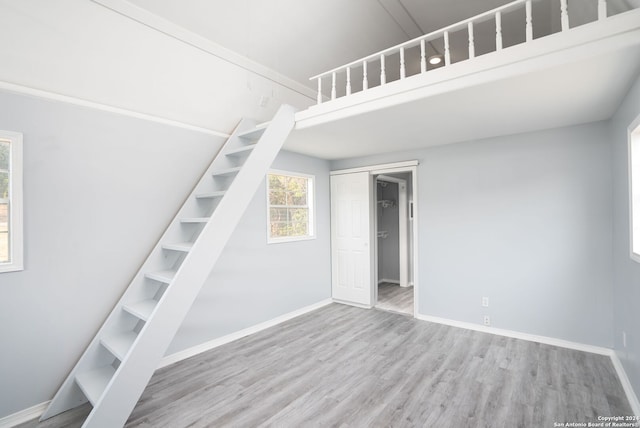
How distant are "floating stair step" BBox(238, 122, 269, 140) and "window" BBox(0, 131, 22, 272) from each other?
1.78m

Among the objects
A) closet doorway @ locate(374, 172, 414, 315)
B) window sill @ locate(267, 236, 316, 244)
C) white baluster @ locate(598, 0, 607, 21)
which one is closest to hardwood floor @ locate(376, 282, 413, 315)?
closet doorway @ locate(374, 172, 414, 315)

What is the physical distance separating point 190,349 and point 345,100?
3039mm

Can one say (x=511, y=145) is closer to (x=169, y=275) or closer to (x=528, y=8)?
(x=528, y=8)

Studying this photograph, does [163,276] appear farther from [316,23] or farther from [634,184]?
[634,184]

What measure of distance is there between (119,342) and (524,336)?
164 inches

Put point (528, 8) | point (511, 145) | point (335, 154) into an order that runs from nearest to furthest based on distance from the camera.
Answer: point (528, 8)
point (511, 145)
point (335, 154)

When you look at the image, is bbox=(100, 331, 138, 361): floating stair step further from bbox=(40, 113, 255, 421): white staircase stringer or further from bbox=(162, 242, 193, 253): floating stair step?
bbox=(162, 242, 193, 253): floating stair step

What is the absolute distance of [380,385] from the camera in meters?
2.65

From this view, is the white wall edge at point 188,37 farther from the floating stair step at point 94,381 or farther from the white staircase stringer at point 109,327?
the floating stair step at point 94,381

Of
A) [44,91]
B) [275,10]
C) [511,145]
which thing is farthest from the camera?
[511,145]

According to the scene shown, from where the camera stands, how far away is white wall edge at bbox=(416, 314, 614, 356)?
317 centimetres

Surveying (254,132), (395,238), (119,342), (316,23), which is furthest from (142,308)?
(395,238)

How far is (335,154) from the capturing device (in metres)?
4.72

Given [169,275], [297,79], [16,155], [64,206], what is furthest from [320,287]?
[16,155]
